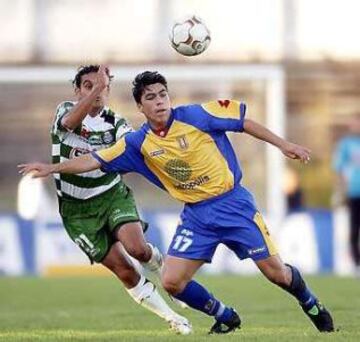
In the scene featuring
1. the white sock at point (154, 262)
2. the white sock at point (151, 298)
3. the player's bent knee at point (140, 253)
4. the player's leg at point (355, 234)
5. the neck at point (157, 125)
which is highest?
the neck at point (157, 125)

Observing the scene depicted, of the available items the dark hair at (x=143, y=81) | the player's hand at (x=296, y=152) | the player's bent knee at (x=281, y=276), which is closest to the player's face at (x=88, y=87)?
the dark hair at (x=143, y=81)

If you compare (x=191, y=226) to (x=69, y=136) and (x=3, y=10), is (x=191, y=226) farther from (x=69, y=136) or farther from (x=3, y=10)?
(x=3, y=10)

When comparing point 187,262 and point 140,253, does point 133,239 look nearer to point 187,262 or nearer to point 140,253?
point 140,253

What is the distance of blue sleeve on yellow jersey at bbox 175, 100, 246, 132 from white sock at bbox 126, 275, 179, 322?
1733 millimetres

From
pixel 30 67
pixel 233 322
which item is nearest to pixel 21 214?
pixel 30 67

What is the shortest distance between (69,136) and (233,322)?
2.25m

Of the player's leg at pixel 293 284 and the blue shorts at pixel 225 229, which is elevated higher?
the blue shorts at pixel 225 229

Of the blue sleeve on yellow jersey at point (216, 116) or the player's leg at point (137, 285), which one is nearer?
the blue sleeve on yellow jersey at point (216, 116)

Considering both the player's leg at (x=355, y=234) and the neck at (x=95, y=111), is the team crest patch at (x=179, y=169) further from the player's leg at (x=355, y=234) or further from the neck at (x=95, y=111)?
the player's leg at (x=355, y=234)

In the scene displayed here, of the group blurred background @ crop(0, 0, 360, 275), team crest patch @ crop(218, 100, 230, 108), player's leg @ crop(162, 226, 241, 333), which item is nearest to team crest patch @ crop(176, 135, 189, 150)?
team crest patch @ crop(218, 100, 230, 108)

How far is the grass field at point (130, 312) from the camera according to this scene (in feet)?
40.0

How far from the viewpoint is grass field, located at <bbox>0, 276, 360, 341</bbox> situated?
40.0ft

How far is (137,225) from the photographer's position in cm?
1318

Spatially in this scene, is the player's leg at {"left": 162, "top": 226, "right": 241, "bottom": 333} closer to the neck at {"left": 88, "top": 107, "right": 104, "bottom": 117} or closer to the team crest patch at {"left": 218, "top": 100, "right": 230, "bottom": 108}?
the team crest patch at {"left": 218, "top": 100, "right": 230, "bottom": 108}
